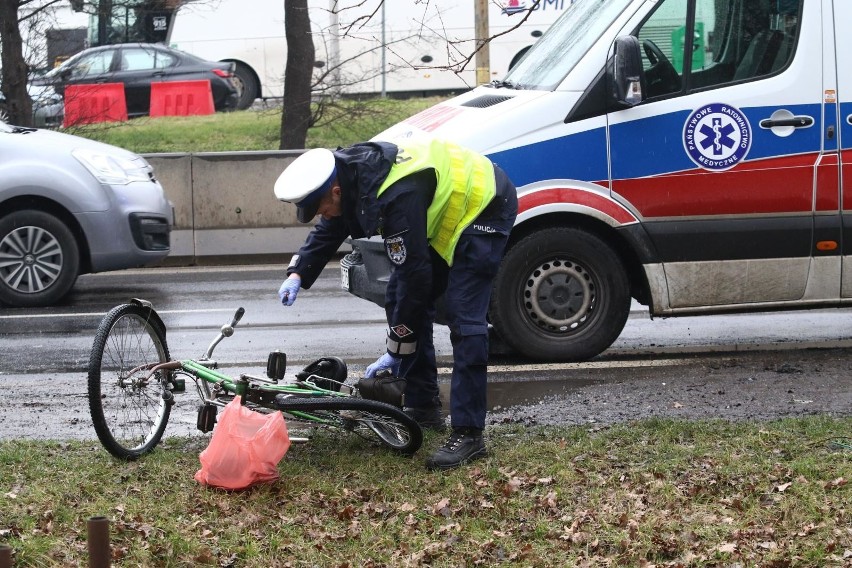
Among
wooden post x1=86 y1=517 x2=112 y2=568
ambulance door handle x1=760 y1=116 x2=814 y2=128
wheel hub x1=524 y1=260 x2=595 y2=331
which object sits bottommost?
wheel hub x1=524 y1=260 x2=595 y2=331

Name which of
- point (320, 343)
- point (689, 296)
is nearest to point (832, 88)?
point (689, 296)

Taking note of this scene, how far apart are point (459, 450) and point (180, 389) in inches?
50.2

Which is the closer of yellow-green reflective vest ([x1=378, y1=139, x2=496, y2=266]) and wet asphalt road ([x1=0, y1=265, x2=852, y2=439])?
yellow-green reflective vest ([x1=378, y1=139, x2=496, y2=266])

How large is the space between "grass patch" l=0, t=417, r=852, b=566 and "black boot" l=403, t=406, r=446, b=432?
0.20 metres

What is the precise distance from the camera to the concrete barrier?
42.5 ft

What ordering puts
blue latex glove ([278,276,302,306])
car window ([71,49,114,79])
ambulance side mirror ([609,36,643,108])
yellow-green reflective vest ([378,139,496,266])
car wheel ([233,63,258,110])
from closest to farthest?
yellow-green reflective vest ([378,139,496,266]) → blue latex glove ([278,276,302,306]) → ambulance side mirror ([609,36,643,108]) → car window ([71,49,114,79]) → car wheel ([233,63,258,110])

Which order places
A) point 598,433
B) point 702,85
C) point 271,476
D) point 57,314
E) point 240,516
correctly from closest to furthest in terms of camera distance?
1. point 240,516
2. point 271,476
3. point 598,433
4. point 702,85
5. point 57,314

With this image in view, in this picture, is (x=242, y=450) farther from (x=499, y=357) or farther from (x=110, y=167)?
(x=110, y=167)

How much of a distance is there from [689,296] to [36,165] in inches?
218

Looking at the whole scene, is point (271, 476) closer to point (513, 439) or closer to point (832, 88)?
point (513, 439)

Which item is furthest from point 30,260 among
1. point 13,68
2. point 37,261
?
point 13,68

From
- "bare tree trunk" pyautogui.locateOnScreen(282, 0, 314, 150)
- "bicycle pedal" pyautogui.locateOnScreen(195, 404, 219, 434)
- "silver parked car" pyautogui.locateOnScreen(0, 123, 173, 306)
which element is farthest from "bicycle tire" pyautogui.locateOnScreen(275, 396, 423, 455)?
"bare tree trunk" pyautogui.locateOnScreen(282, 0, 314, 150)

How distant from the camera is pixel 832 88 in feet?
24.0

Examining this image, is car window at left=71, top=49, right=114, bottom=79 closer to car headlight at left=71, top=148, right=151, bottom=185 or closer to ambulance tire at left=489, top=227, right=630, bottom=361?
car headlight at left=71, top=148, right=151, bottom=185
